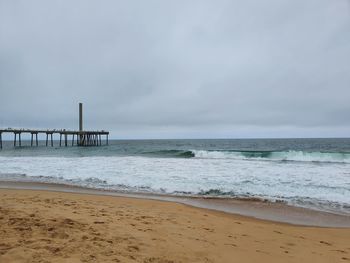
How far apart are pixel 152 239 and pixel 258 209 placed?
5307 millimetres

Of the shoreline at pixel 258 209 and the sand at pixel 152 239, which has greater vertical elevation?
the sand at pixel 152 239

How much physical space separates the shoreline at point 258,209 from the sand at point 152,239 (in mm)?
721

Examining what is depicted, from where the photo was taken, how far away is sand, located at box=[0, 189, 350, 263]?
174 inches

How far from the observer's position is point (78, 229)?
17.8ft

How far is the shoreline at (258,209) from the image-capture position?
8.35 meters

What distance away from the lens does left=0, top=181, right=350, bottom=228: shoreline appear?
835 cm

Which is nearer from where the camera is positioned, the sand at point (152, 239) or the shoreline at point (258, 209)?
the sand at point (152, 239)

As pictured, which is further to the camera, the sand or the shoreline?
the shoreline

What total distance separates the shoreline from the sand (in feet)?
2.37

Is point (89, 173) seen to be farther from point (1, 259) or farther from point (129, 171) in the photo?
point (1, 259)

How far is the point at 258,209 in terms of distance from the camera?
9.75 metres

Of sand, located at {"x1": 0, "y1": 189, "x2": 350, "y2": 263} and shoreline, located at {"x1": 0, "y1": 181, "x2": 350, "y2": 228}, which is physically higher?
sand, located at {"x1": 0, "y1": 189, "x2": 350, "y2": 263}

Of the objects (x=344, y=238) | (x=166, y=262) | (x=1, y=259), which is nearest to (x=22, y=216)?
(x=1, y=259)

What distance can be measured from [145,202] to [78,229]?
5032 mm
